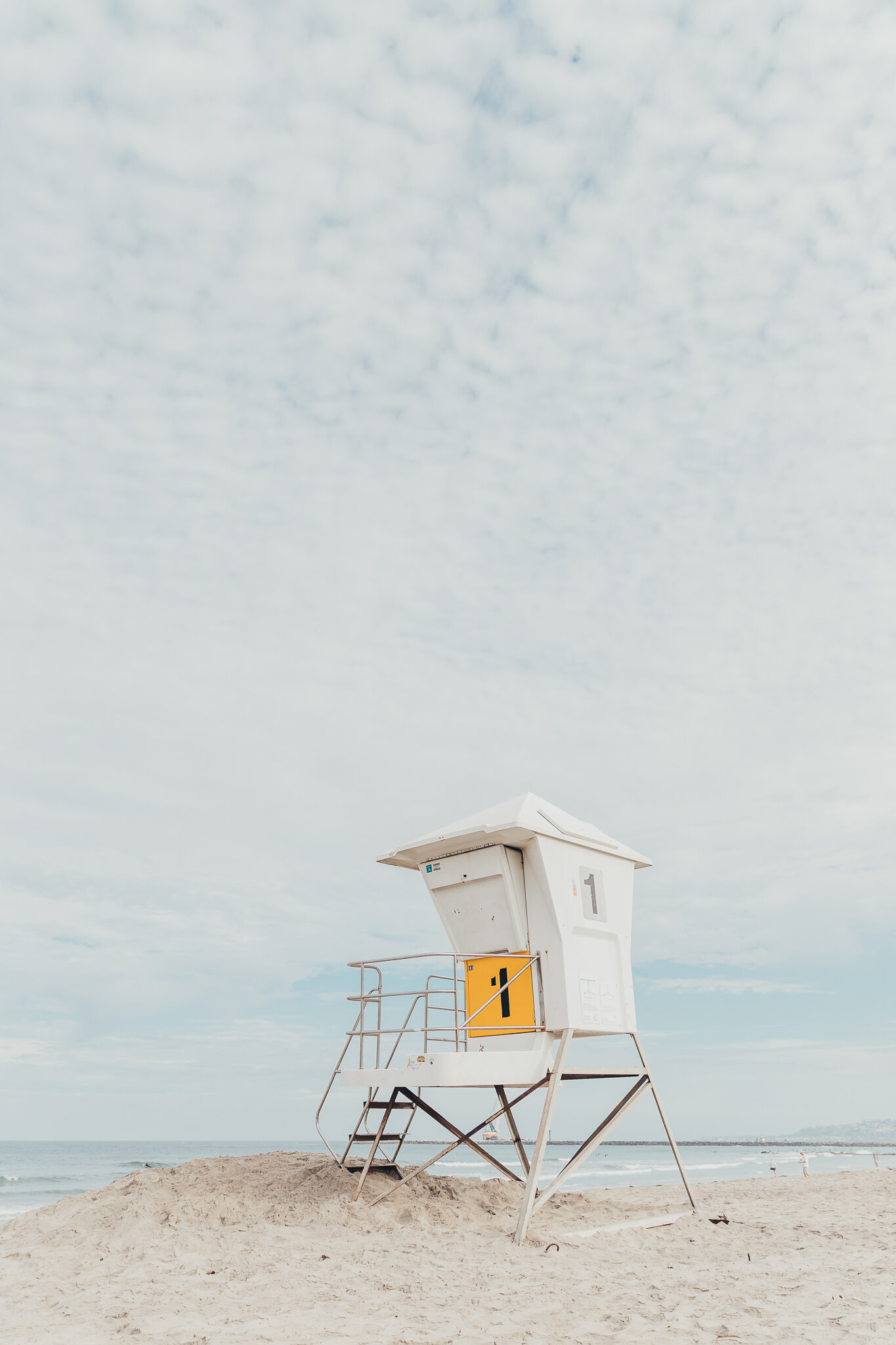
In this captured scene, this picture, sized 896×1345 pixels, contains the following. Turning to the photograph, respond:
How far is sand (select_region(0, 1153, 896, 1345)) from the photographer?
21.2 ft

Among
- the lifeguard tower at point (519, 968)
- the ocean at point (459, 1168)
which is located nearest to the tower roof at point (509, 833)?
the lifeguard tower at point (519, 968)

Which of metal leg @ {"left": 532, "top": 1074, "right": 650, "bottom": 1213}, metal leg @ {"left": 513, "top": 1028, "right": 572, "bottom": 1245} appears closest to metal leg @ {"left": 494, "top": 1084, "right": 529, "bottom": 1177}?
metal leg @ {"left": 532, "top": 1074, "right": 650, "bottom": 1213}

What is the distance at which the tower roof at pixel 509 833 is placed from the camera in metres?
11.0

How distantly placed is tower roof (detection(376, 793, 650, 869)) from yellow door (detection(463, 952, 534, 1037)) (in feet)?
4.59

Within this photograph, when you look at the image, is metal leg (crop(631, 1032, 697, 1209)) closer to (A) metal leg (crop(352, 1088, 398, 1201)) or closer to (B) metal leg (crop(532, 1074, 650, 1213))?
(B) metal leg (crop(532, 1074, 650, 1213))

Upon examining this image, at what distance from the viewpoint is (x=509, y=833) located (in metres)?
11.0

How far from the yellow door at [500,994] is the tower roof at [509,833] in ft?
4.59

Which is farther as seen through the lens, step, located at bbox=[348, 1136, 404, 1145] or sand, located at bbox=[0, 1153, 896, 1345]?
step, located at bbox=[348, 1136, 404, 1145]

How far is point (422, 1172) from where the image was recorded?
38.3 feet

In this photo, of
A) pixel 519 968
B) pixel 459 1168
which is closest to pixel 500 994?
pixel 519 968

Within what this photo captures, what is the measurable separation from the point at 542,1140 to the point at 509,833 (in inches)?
129

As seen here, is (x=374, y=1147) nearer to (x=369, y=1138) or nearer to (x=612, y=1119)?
(x=369, y=1138)

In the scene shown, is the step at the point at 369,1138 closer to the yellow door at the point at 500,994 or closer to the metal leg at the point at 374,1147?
the metal leg at the point at 374,1147

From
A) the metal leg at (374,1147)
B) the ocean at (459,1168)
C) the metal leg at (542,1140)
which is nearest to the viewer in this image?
the metal leg at (542,1140)
